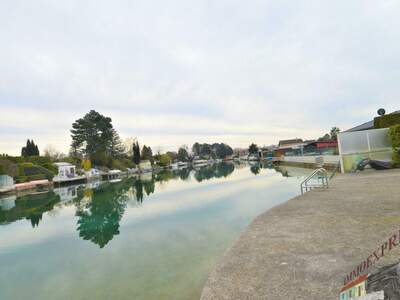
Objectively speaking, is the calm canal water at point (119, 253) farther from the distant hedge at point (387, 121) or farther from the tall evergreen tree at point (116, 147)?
the tall evergreen tree at point (116, 147)

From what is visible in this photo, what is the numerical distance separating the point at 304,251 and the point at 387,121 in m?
14.8

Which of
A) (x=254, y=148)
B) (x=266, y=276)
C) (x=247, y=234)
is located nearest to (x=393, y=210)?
(x=247, y=234)

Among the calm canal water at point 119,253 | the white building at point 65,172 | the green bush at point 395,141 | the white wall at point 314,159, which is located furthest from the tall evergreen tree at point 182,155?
the calm canal water at point 119,253

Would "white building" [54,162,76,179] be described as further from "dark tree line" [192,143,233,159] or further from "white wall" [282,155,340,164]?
"dark tree line" [192,143,233,159]

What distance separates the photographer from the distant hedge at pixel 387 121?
48.3ft

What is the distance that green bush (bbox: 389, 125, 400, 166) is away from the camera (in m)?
13.5

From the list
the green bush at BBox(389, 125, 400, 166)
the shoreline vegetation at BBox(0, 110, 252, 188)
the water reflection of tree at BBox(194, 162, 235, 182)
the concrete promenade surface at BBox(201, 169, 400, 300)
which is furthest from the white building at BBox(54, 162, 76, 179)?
the green bush at BBox(389, 125, 400, 166)

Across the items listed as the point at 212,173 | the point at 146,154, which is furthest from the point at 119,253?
the point at 146,154

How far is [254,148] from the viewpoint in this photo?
94.6 meters

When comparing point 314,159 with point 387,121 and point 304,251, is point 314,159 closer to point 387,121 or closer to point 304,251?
point 387,121

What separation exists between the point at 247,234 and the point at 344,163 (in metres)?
12.5

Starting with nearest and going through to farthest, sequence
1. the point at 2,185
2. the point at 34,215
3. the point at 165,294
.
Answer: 1. the point at 165,294
2. the point at 34,215
3. the point at 2,185

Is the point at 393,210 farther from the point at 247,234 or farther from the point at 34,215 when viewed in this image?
the point at 34,215

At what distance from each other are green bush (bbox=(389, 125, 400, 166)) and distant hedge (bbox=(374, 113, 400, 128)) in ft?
4.06
